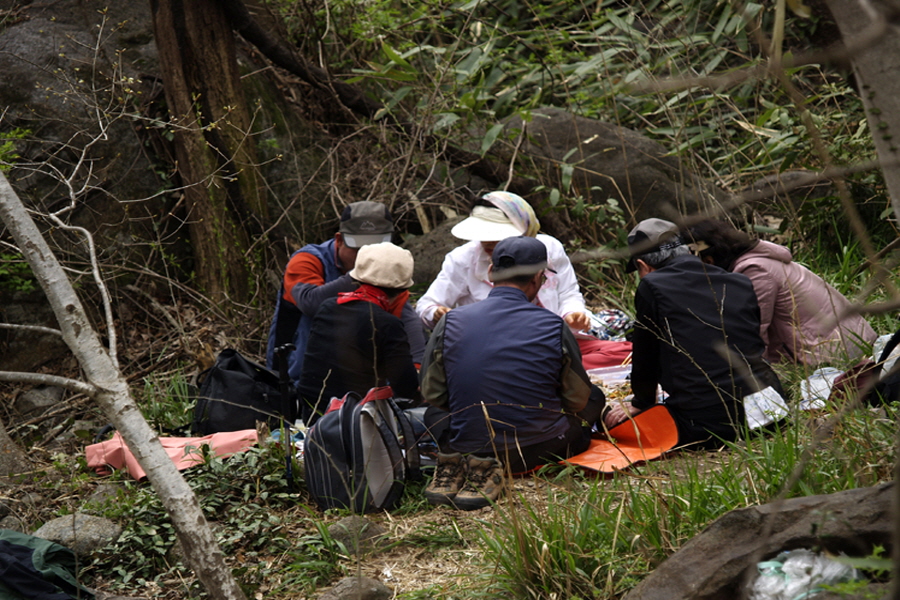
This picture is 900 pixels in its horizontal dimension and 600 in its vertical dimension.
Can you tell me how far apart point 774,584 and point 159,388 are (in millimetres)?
4307

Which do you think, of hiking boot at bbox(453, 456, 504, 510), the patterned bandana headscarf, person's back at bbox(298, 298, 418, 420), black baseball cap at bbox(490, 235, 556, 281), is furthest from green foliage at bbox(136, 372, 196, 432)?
the patterned bandana headscarf

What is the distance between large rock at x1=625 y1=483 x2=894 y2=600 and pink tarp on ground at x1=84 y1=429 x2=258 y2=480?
Result: 7.81 feet

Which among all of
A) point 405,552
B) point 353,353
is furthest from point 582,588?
point 353,353

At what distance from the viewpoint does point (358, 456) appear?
341 centimetres

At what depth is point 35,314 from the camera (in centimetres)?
593

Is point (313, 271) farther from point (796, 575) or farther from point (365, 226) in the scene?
point (796, 575)

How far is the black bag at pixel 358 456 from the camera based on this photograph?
11.2 feet

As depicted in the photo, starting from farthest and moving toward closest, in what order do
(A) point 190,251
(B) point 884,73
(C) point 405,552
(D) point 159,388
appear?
1. (A) point 190,251
2. (D) point 159,388
3. (C) point 405,552
4. (B) point 884,73

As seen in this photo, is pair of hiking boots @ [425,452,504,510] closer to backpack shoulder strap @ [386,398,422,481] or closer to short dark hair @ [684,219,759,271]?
backpack shoulder strap @ [386,398,422,481]

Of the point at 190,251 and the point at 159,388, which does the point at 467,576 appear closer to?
the point at 159,388

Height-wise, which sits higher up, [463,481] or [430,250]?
[430,250]

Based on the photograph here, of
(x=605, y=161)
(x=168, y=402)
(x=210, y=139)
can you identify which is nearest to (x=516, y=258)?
(x=168, y=402)

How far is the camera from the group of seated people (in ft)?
11.3

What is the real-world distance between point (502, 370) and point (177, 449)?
167cm
